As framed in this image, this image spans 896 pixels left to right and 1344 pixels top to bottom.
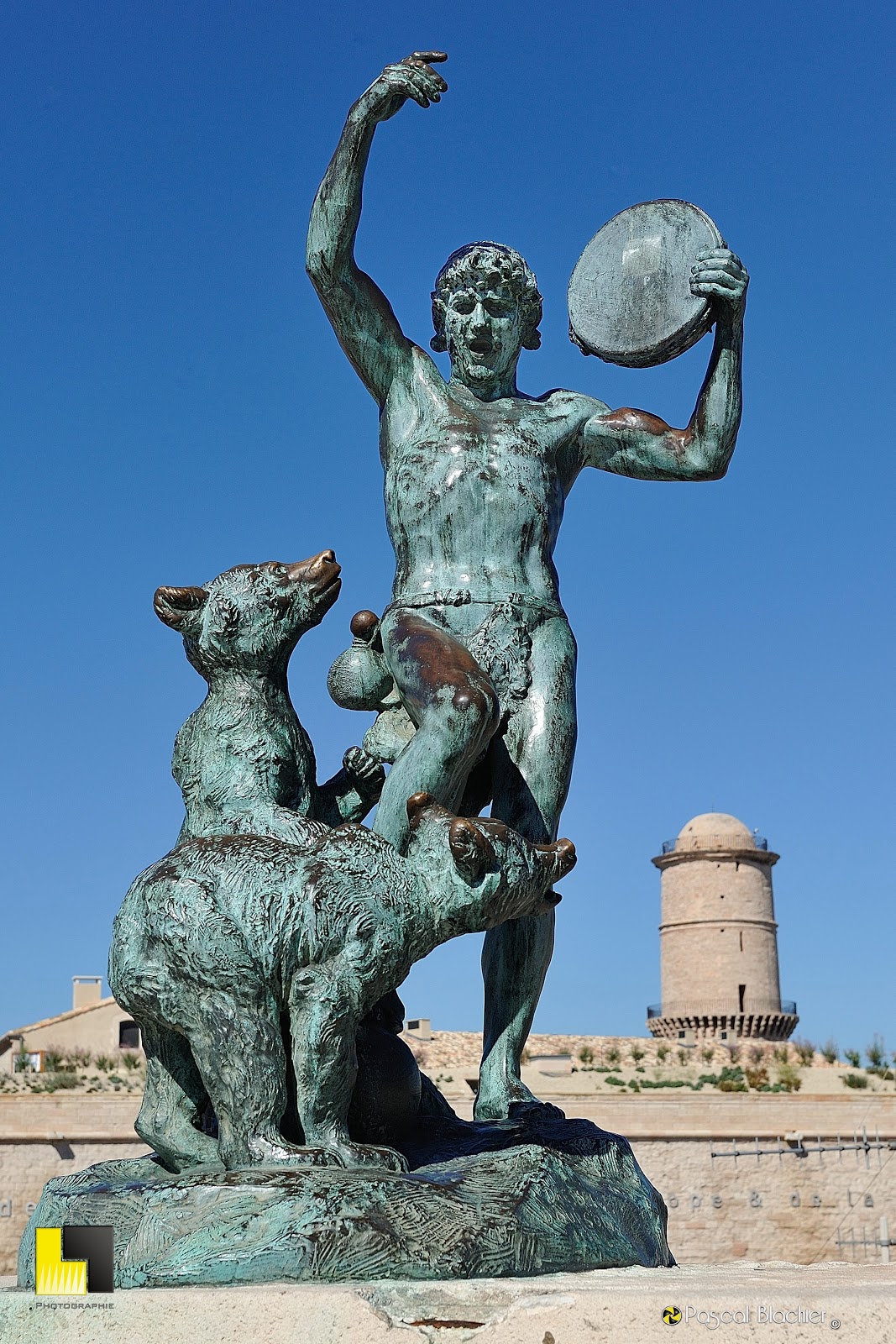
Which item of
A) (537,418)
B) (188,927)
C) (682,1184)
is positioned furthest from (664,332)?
(682,1184)

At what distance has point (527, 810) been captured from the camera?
4.77 meters

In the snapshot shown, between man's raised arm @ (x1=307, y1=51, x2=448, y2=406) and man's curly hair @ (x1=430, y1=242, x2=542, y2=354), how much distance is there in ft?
0.66

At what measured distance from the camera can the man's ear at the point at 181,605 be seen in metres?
4.59

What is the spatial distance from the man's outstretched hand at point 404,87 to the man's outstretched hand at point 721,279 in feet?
3.21

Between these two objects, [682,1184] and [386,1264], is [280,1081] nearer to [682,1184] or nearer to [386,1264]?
[386,1264]

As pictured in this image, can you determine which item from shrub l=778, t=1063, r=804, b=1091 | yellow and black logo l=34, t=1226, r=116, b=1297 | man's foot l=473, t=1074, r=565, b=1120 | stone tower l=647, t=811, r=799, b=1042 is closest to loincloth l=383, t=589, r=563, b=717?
man's foot l=473, t=1074, r=565, b=1120

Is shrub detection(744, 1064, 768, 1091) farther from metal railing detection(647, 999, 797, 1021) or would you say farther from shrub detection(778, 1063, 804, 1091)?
metal railing detection(647, 999, 797, 1021)

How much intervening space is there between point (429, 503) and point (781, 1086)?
27.8 metres

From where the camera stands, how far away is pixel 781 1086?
100 feet

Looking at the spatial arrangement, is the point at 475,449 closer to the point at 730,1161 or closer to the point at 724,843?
the point at 730,1161

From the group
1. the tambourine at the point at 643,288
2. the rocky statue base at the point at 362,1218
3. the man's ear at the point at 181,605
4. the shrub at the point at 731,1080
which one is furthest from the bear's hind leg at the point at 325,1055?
the shrub at the point at 731,1080

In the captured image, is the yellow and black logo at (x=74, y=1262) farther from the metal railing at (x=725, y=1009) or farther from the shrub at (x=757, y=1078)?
the metal railing at (x=725, y=1009)

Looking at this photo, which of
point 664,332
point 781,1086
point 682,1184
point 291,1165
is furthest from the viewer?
point 781,1086

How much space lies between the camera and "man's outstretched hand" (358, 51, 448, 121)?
15.3 feet
